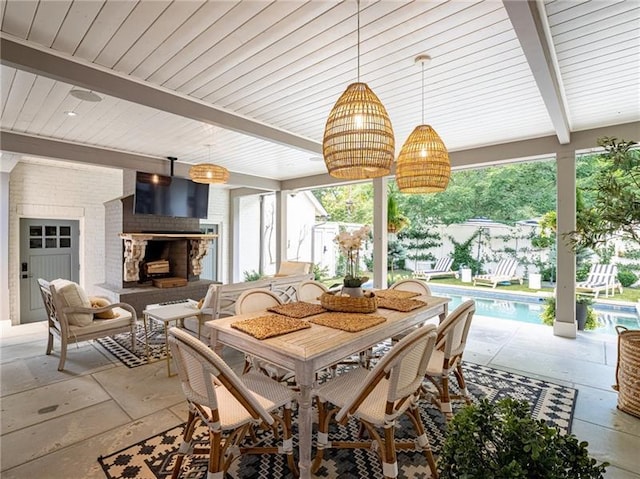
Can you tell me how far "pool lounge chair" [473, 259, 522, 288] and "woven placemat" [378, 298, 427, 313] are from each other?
779 centimetres

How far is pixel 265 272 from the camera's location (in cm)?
957

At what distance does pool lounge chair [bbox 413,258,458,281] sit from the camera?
10.7 meters

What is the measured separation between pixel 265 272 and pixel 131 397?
6853 millimetres

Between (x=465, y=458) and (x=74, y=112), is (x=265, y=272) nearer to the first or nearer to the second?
(x=74, y=112)

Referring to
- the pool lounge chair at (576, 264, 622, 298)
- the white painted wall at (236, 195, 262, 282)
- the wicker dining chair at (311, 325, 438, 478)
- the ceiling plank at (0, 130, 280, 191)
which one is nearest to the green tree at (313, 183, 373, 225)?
the white painted wall at (236, 195, 262, 282)

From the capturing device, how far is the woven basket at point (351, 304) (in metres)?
2.44

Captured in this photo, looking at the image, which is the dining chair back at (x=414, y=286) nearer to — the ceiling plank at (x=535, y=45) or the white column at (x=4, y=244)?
the ceiling plank at (x=535, y=45)

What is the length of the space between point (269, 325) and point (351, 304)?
0.69 meters

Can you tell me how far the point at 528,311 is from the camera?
6980mm

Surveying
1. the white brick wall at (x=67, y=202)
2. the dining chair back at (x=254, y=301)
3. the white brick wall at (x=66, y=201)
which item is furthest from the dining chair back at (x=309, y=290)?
the white brick wall at (x=66, y=201)

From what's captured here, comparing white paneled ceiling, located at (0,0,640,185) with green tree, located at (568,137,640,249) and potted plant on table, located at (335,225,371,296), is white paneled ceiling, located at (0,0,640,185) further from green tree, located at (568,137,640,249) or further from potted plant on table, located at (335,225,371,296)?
potted plant on table, located at (335,225,371,296)

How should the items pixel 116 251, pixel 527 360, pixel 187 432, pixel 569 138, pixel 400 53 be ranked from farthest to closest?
pixel 116 251 < pixel 569 138 < pixel 527 360 < pixel 400 53 < pixel 187 432

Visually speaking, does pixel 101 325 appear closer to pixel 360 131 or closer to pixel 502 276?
pixel 360 131

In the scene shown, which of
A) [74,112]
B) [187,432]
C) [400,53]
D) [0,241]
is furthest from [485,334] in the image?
[0,241]
